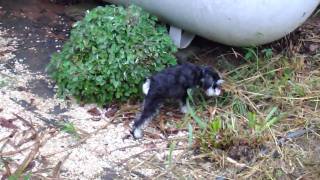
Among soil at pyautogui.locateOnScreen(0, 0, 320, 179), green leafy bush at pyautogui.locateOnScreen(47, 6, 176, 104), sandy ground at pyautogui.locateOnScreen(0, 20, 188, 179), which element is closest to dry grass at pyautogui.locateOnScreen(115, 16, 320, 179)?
soil at pyautogui.locateOnScreen(0, 0, 320, 179)

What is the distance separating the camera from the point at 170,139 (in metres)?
3.34

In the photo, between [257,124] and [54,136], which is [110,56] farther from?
[257,124]

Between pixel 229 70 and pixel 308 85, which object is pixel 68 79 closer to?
pixel 229 70

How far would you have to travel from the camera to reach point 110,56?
3475mm

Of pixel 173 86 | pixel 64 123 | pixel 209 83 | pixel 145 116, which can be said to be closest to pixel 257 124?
pixel 209 83

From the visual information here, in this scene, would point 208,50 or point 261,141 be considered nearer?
point 261,141

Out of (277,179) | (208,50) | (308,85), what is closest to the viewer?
(277,179)

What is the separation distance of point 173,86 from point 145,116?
8.9 inches

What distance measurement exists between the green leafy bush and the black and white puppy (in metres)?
0.14

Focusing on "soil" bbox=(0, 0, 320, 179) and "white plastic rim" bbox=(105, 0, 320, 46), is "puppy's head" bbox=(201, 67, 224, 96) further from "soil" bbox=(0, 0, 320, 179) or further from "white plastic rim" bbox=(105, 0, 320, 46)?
"white plastic rim" bbox=(105, 0, 320, 46)

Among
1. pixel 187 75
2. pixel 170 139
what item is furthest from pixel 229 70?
pixel 170 139

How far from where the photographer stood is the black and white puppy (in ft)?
11.0

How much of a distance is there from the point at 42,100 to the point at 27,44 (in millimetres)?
728

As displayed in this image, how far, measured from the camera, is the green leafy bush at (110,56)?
11.4 feet
